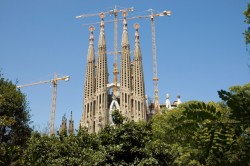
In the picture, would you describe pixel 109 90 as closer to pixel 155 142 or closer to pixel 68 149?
pixel 68 149

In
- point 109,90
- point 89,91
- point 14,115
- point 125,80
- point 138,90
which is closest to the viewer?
point 14,115

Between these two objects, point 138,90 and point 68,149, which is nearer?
point 68,149

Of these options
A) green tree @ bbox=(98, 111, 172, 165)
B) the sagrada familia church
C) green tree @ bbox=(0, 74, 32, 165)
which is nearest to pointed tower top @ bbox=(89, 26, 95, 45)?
the sagrada familia church

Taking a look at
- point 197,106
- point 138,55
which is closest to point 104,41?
point 138,55

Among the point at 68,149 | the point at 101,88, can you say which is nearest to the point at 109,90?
the point at 101,88

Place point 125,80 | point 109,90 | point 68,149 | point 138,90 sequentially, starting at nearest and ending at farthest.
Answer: point 68,149
point 125,80
point 138,90
point 109,90

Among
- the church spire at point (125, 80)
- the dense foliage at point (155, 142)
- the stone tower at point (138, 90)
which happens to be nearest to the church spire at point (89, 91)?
the church spire at point (125, 80)

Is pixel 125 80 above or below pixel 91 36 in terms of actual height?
below

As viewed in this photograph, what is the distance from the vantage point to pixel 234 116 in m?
3.06

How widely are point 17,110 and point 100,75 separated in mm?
52311

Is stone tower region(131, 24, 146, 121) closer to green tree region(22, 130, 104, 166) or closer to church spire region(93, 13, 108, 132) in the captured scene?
church spire region(93, 13, 108, 132)

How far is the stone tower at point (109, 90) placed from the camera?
75.8 meters

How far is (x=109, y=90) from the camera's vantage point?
8088cm

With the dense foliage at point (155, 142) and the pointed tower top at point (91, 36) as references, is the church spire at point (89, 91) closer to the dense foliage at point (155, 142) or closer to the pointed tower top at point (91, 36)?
the pointed tower top at point (91, 36)
